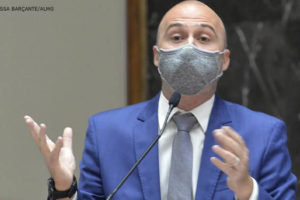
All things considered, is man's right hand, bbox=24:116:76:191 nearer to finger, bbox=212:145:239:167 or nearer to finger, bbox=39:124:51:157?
finger, bbox=39:124:51:157

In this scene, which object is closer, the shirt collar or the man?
the man

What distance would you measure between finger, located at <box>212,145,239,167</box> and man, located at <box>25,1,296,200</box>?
178 mm

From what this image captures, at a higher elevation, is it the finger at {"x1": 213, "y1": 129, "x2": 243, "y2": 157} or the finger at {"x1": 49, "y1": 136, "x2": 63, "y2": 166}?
the finger at {"x1": 213, "y1": 129, "x2": 243, "y2": 157}

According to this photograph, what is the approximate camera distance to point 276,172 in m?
1.72

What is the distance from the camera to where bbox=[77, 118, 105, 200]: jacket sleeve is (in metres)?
1.78

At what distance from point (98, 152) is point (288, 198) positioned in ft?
1.86

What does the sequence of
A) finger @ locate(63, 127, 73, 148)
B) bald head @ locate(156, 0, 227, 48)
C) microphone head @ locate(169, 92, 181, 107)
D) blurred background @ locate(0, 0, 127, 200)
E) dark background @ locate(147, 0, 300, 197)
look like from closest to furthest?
microphone head @ locate(169, 92, 181, 107)
finger @ locate(63, 127, 73, 148)
bald head @ locate(156, 0, 227, 48)
blurred background @ locate(0, 0, 127, 200)
dark background @ locate(147, 0, 300, 197)

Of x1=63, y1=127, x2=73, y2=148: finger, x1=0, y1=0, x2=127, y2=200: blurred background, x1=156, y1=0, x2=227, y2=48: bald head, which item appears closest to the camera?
x1=63, y1=127, x2=73, y2=148: finger

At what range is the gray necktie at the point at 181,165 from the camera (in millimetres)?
1709

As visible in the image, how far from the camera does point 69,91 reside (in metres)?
2.58

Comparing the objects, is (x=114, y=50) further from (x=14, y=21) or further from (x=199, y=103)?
(x=199, y=103)

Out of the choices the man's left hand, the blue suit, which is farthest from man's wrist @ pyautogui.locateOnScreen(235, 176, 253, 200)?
the blue suit

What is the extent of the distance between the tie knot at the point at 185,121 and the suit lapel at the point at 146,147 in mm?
75

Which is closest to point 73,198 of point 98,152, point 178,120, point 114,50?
point 98,152
